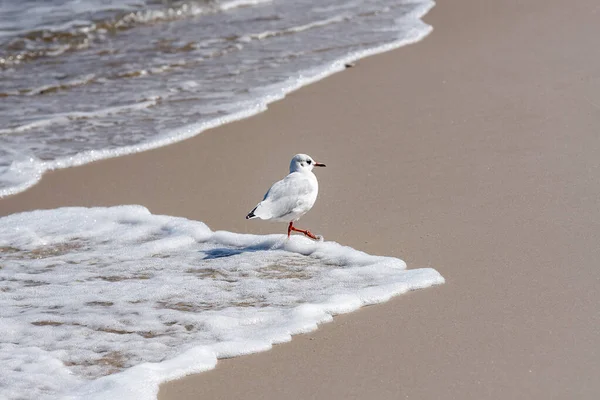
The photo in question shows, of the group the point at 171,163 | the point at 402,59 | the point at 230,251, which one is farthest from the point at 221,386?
the point at 402,59

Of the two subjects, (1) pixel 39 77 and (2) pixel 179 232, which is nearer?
(2) pixel 179 232

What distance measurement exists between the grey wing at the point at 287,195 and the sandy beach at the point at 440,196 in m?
0.34

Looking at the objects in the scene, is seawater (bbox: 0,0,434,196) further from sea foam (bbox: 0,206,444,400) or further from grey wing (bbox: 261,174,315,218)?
grey wing (bbox: 261,174,315,218)

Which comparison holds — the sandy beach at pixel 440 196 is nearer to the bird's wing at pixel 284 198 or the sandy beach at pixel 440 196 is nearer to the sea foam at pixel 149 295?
the sea foam at pixel 149 295

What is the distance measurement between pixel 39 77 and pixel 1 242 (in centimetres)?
498

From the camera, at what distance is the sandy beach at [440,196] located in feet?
14.0

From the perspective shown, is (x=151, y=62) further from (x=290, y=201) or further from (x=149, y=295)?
(x=149, y=295)

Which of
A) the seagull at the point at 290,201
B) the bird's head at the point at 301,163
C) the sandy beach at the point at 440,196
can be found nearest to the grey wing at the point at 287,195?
the seagull at the point at 290,201

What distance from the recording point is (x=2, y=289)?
5.52 m

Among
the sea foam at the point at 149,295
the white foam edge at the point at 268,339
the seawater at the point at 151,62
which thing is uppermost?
the seawater at the point at 151,62

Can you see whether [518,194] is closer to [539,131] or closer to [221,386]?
[539,131]

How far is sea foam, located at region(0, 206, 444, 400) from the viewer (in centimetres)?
448

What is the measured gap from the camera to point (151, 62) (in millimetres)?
11055

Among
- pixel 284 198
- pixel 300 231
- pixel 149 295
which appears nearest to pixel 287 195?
pixel 284 198
